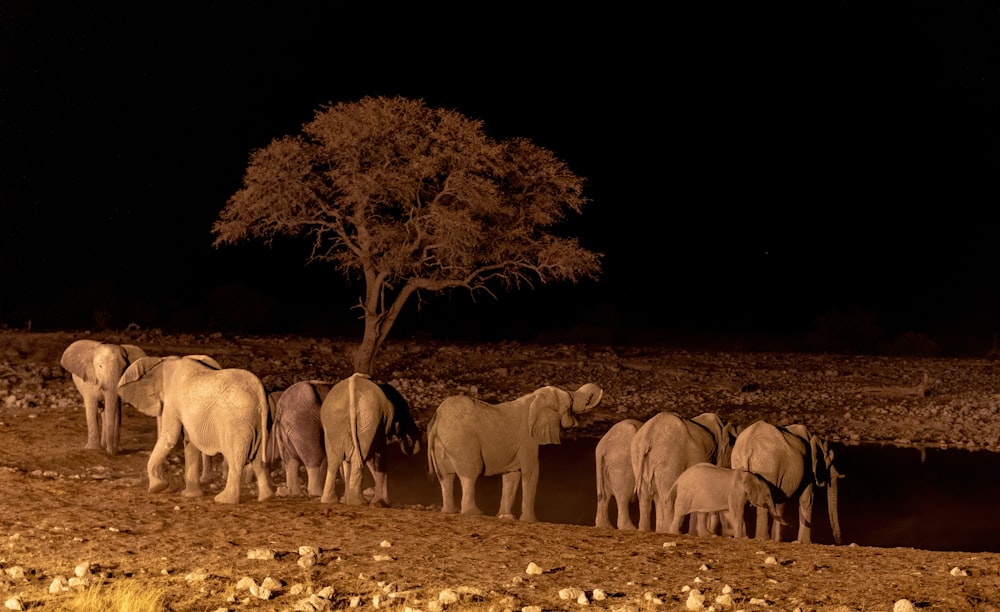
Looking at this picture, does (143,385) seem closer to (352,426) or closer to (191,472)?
(191,472)

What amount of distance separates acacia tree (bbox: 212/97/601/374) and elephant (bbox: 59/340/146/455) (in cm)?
822

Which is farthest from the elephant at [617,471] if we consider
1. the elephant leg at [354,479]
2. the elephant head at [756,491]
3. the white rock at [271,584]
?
the white rock at [271,584]

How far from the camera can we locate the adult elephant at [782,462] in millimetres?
12203

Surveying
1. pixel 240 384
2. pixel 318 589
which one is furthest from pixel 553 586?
pixel 240 384

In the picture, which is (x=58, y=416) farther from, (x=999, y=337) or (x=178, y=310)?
(x=999, y=337)

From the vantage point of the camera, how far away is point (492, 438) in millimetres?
12656

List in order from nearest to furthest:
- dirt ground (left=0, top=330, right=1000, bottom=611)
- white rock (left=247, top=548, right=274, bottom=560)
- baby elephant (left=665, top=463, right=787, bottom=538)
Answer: dirt ground (left=0, top=330, right=1000, bottom=611), white rock (left=247, top=548, right=274, bottom=560), baby elephant (left=665, top=463, right=787, bottom=538)

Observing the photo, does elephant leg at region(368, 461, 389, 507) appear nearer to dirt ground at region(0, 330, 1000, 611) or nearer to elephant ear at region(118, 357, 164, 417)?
Answer: dirt ground at region(0, 330, 1000, 611)

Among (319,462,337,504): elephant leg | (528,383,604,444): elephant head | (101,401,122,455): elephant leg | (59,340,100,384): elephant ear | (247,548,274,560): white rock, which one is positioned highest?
(59,340,100,384): elephant ear

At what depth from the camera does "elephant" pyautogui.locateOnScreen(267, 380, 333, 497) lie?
41.8ft

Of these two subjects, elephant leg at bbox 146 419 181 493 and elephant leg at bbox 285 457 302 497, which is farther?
elephant leg at bbox 285 457 302 497

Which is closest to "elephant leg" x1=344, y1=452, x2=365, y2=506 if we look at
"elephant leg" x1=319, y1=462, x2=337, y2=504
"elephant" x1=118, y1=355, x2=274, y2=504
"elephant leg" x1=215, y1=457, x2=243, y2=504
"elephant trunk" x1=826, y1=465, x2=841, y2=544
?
"elephant leg" x1=319, y1=462, x2=337, y2=504

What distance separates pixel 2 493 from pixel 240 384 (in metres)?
2.26

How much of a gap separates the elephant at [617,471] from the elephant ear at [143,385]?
4581 mm
